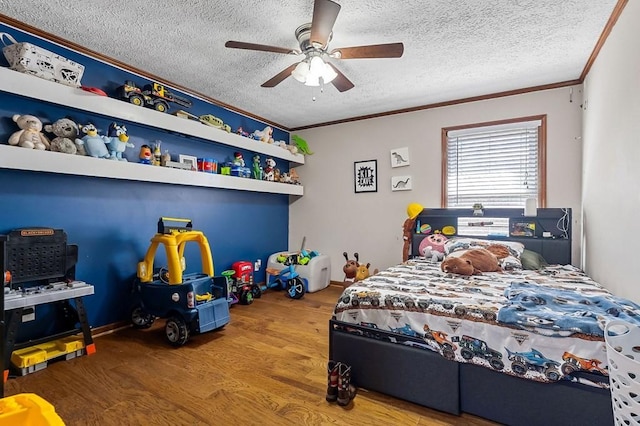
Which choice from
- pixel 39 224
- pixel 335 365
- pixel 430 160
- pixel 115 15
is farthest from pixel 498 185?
pixel 39 224

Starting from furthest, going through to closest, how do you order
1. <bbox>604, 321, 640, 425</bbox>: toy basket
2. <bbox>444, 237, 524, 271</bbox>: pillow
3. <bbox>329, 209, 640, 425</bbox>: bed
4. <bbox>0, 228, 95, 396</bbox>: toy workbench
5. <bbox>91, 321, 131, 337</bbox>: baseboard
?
<bbox>444, 237, 524, 271</bbox>: pillow < <bbox>91, 321, 131, 337</bbox>: baseboard < <bbox>0, 228, 95, 396</bbox>: toy workbench < <bbox>329, 209, 640, 425</bbox>: bed < <bbox>604, 321, 640, 425</bbox>: toy basket

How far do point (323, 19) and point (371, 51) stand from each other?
0.49m

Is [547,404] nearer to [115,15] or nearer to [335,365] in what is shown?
[335,365]

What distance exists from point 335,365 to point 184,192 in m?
2.61

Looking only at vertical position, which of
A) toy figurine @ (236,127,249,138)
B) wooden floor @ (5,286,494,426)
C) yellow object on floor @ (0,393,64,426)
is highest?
toy figurine @ (236,127,249,138)

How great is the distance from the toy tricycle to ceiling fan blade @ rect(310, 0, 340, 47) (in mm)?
2919

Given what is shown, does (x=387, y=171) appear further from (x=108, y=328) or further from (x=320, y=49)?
(x=108, y=328)

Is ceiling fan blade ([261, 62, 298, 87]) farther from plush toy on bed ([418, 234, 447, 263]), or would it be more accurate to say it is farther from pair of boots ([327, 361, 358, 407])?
plush toy on bed ([418, 234, 447, 263])

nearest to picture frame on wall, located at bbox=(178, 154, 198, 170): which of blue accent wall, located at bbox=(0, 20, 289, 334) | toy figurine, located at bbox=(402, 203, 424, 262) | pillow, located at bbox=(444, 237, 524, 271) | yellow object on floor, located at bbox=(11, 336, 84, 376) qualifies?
blue accent wall, located at bbox=(0, 20, 289, 334)

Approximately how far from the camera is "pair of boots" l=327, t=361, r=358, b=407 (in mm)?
1819

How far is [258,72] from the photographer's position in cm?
310

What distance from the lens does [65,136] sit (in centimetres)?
252

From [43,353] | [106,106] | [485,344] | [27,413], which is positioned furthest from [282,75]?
[43,353]

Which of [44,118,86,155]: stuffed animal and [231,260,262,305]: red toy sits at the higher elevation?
[44,118,86,155]: stuffed animal
